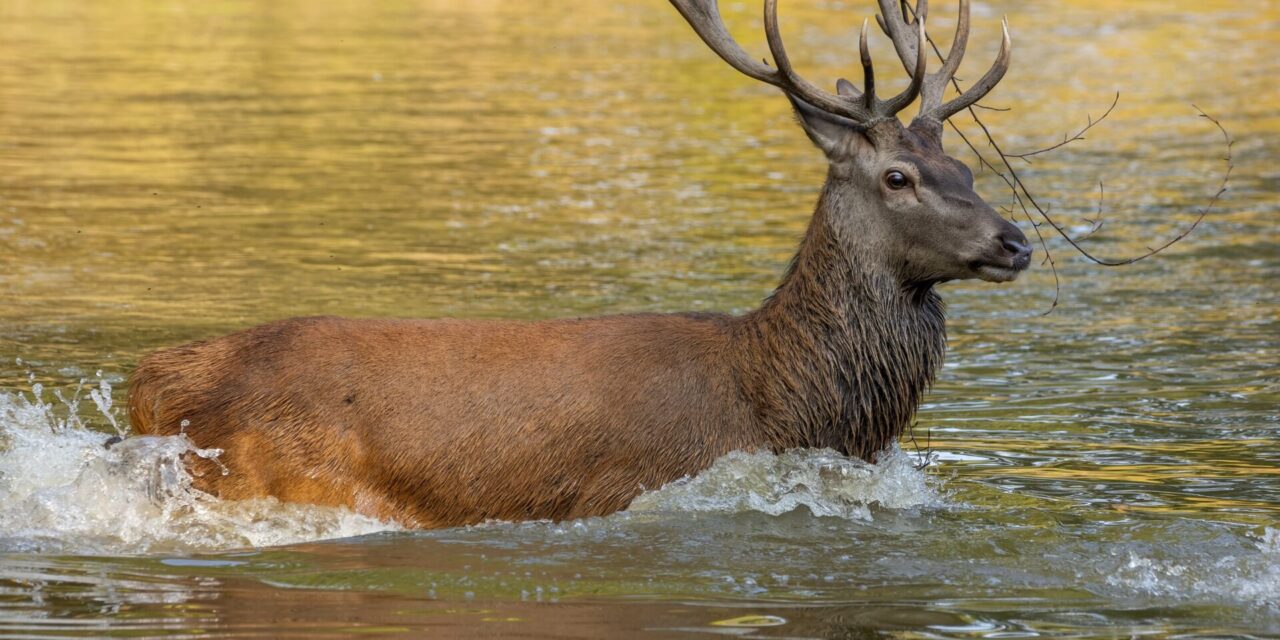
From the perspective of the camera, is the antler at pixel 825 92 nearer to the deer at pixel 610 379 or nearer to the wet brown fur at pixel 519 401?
the deer at pixel 610 379

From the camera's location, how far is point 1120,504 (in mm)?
8547

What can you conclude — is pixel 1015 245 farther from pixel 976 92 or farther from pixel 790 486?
pixel 790 486

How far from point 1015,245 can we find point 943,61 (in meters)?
1.14

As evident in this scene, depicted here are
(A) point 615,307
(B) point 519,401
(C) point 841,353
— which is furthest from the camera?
(A) point 615,307

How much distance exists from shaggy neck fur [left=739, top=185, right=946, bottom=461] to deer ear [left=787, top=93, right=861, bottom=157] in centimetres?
29

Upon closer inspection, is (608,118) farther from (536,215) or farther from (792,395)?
(792,395)

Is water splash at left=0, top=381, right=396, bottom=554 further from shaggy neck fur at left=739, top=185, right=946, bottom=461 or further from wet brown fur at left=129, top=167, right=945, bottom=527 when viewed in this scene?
shaggy neck fur at left=739, top=185, right=946, bottom=461

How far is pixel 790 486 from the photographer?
7758 millimetres

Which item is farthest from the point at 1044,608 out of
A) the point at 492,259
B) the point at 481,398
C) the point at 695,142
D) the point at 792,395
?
the point at 695,142

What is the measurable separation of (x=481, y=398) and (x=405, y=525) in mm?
571

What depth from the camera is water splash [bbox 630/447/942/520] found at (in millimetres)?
7594

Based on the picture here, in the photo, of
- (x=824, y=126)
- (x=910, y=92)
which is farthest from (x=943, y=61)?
(x=824, y=126)

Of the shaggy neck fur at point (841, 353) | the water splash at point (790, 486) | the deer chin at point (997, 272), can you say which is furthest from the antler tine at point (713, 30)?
the water splash at point (790, 486)

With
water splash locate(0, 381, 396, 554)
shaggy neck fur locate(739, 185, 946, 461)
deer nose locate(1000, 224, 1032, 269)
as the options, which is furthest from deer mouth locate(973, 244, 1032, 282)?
→ water splash locate(0, 381, 396, 554)
